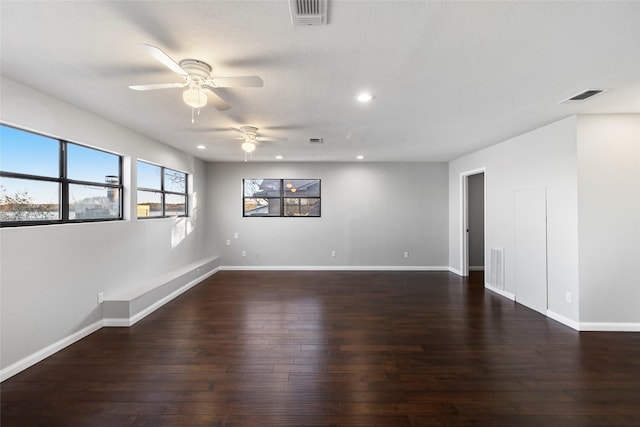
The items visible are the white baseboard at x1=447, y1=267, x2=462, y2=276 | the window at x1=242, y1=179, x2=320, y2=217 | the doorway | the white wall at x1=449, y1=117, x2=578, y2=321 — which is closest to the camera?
the white wall at x1=449, y1=117, x2=578, y2=321

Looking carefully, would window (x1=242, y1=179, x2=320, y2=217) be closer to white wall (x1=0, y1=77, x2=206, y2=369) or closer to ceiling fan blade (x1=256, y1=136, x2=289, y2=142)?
ceiling fan blade (x1=256, y1=136, x2=289, y2=142)

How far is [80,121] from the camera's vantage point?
321 centimetres

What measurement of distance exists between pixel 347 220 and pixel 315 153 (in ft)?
6.50

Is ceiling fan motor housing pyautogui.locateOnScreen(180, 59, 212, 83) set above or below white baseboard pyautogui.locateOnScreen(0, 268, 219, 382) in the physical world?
above

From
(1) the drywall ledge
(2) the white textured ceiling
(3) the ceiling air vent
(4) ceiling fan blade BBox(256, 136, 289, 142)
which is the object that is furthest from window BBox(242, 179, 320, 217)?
(3) the ceiling air vent

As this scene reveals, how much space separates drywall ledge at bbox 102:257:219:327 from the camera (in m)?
3.57

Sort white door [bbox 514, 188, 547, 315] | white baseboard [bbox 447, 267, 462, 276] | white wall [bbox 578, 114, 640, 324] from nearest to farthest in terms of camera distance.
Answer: white wall [bbox 578, 114, 640, 324] → white door [bbox 514, 188, 547, 315] → white baseboard [bbox 447, 267, 462, 276]

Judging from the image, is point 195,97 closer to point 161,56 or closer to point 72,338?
point 161,56

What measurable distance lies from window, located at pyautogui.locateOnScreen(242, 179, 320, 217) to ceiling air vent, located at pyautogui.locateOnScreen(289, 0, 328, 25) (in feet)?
17.3

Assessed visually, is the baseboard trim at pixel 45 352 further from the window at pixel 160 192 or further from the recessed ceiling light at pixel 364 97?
the recessed ceiling light at pixel 364 97

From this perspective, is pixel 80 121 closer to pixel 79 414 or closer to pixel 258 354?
pixel 79 414

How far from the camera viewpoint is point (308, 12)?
1.60 meters

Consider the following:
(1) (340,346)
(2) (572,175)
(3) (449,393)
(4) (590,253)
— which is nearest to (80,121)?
(1) (340,346)

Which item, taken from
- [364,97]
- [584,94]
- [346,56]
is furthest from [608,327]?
[346,56]
